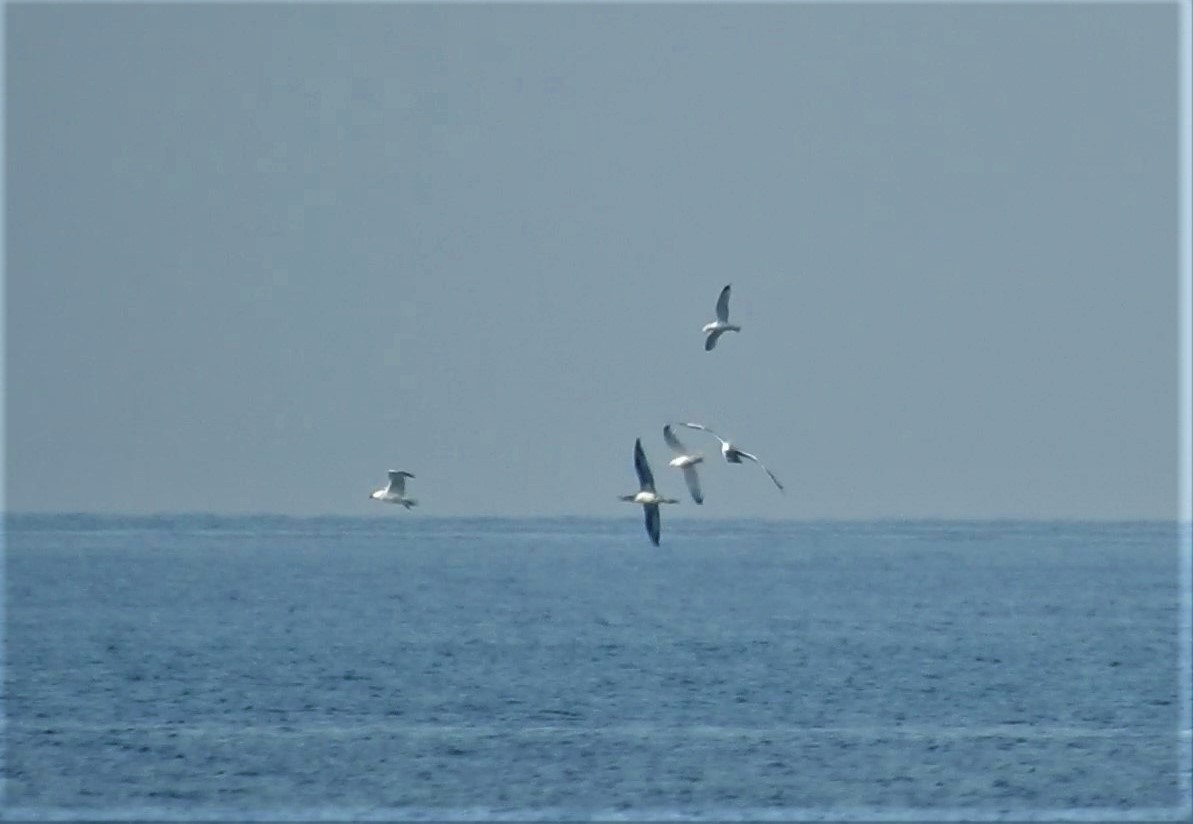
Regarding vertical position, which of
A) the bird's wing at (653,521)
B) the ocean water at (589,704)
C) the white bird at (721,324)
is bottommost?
the ocean water at (589,704)

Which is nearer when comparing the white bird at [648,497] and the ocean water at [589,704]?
the white bird at [648,497]

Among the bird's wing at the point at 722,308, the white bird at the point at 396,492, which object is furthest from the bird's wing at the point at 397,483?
the bird's wing at the point at 722,308

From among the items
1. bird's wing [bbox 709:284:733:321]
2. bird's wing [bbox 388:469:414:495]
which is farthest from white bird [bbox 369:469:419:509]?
bird's wing [bbox 709:284:733:321]

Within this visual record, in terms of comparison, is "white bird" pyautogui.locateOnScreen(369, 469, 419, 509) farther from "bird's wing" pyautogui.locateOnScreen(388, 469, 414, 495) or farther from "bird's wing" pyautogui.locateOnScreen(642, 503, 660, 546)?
"bird's wing" pyautogui.locateOnScreen(642, 503, 660, 546)

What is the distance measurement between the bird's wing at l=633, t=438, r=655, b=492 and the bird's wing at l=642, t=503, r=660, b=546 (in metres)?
0.30

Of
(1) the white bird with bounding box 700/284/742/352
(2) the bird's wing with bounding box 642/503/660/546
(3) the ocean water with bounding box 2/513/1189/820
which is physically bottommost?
(3) the ocean water with bounding box 2/513/1189/820

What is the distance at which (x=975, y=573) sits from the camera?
120812 millimetres

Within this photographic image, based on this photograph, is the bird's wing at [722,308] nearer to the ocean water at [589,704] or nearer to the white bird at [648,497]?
the white bird at [648,497]

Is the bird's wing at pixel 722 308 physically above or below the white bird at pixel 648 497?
above

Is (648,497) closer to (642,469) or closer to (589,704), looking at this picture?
(642,469)

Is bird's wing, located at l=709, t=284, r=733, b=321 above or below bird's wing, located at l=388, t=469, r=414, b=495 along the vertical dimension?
above

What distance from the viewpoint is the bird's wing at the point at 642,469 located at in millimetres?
29303

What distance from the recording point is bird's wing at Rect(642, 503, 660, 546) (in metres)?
29.8

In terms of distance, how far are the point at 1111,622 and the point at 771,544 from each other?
10535 centimetres
